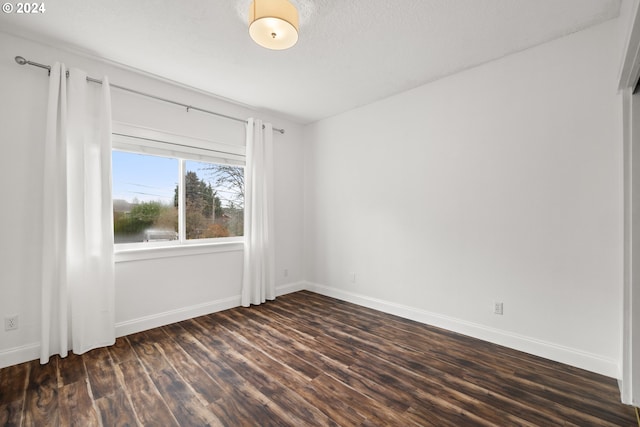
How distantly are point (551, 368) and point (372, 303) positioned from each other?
1877mm

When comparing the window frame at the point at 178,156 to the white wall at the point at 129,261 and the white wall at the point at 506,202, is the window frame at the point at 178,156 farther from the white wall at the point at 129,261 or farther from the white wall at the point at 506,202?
the white wall at the point at 506,202

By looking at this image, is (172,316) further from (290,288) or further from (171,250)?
(290,288)

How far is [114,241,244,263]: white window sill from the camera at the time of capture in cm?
298

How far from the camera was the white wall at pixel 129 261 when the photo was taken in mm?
2379

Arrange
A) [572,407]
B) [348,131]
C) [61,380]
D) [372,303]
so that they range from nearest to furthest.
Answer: [572,407], [61,380], [372,303], [348,131]

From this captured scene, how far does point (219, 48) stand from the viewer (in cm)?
258

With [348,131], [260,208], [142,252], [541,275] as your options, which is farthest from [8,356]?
[541,275]

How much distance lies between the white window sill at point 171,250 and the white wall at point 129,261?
4 cm

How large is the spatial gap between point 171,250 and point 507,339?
11.6 feet

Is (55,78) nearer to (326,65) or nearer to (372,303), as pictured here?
(326,65)

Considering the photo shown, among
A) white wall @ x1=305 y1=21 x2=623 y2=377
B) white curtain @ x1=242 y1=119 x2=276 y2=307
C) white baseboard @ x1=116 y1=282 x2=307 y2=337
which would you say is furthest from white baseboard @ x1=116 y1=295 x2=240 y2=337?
white wall @ x1=305 y1=21 x2=623 y2=377

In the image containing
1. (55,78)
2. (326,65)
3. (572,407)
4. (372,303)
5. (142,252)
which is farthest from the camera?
(372,303)

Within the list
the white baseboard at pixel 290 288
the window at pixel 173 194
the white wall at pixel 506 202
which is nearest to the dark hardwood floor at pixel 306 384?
the white wall at pixel 506 202

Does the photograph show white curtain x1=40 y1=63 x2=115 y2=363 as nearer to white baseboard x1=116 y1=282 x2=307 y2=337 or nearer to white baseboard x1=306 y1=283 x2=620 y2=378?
white baseboard x1=116 y1=282 x2=307 y2=337
